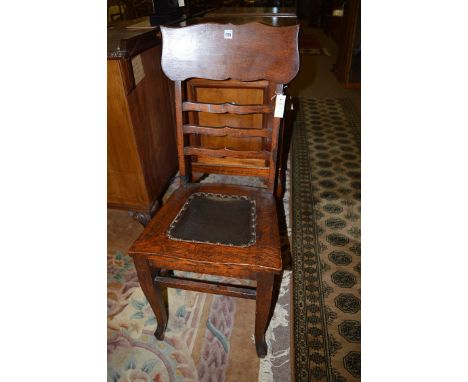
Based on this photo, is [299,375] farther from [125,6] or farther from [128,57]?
[125,6]

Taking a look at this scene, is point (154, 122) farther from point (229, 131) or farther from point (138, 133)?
point (229, 131)

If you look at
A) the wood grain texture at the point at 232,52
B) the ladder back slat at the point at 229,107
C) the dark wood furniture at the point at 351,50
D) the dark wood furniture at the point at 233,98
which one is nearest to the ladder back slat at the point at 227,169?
the dark wood furniture at the point at 233,98

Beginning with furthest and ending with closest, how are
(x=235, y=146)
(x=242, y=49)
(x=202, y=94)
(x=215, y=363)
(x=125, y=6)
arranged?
1. (x=125, y=6)
2. (x=235, y=146)
3. (x=202, y=94)
4. (x=215, y=363)
5. (x=242, y=49)

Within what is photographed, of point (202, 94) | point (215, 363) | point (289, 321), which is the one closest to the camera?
point (215, 363)

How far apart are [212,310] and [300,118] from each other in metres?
2.52

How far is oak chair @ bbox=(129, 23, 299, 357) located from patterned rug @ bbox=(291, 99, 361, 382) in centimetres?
28

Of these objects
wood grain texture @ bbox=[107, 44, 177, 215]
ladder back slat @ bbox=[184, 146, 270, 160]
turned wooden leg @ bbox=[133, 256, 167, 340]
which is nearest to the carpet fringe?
turned wooden leg @ bbox=[133, 256, 167, 340]

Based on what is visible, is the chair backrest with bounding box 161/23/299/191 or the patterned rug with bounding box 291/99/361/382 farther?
the patterned rug with bounding box 291/99/361/382

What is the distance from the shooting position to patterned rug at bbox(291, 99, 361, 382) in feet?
3.93

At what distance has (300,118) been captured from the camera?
128 inches

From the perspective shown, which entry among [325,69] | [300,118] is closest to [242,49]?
[300,118]

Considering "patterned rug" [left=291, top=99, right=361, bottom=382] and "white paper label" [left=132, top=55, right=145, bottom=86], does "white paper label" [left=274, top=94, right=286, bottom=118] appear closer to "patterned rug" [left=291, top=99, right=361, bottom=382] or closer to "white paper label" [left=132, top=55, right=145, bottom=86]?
"white paper label" [left=132, top=55, right=145, bottom=86]

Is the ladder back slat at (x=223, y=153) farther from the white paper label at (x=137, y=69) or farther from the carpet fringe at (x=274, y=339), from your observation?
the carpet fringe at (x=274, y=339)

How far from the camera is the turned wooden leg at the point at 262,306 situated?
36.9 inches
